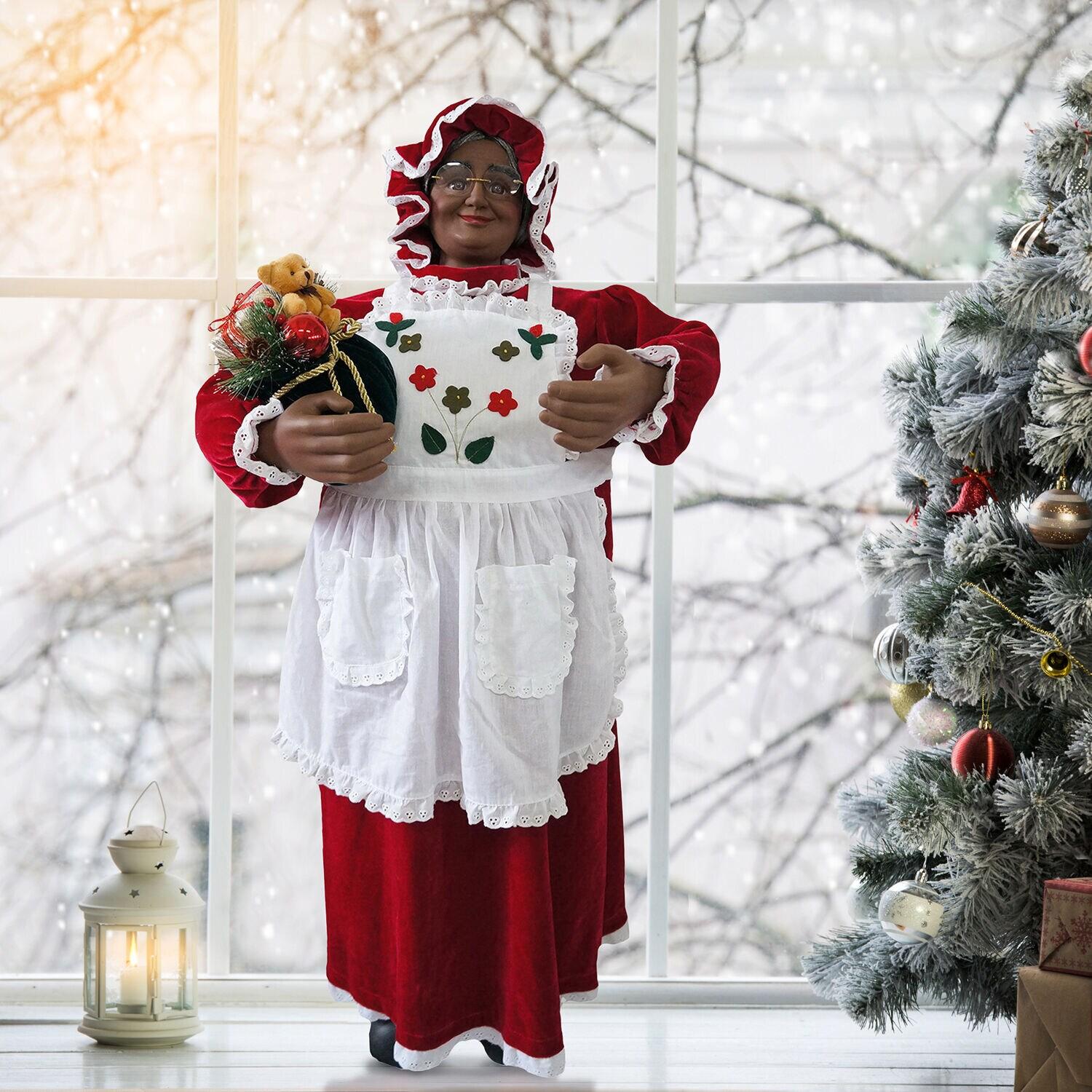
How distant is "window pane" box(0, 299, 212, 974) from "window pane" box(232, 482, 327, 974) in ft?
0.43

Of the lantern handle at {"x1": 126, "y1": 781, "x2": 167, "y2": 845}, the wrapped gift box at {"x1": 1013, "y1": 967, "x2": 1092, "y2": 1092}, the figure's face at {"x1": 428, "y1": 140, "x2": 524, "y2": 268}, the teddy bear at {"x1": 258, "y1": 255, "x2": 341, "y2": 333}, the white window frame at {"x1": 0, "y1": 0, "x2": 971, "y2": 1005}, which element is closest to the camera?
the wrapped gift box at {"x1": 1013, "y1": 967, "x2": 1092, "y2": 1092}

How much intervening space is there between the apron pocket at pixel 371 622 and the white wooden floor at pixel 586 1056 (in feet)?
1.97

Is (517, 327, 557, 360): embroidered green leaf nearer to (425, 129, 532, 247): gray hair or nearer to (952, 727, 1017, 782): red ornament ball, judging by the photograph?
(425, 129, 532, 247): gray hair

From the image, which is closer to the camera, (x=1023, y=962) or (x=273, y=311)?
(x=273, y=311)

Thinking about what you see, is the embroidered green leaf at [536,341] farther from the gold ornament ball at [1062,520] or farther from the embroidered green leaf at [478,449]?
the gold ornament ball at [1062,520]

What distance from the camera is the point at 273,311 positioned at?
1.65 m

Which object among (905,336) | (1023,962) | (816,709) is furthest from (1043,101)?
(1023,962)

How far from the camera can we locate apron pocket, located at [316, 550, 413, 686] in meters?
1.73

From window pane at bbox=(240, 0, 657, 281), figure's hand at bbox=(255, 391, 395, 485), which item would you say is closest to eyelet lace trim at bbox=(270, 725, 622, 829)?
figure's hand at bbox=(255, 391, 395, 485)

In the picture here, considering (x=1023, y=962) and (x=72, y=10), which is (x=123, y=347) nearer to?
(x=72, y=10)

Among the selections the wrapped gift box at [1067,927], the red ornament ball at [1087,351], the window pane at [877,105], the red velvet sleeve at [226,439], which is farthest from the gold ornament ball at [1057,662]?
the red velvet sleeve at [226,439]

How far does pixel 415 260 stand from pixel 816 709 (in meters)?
1.14

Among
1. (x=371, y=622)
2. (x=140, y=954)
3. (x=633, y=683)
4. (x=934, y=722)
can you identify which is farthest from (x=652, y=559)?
(x=140, y=954)

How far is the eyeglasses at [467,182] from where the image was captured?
189 cm
